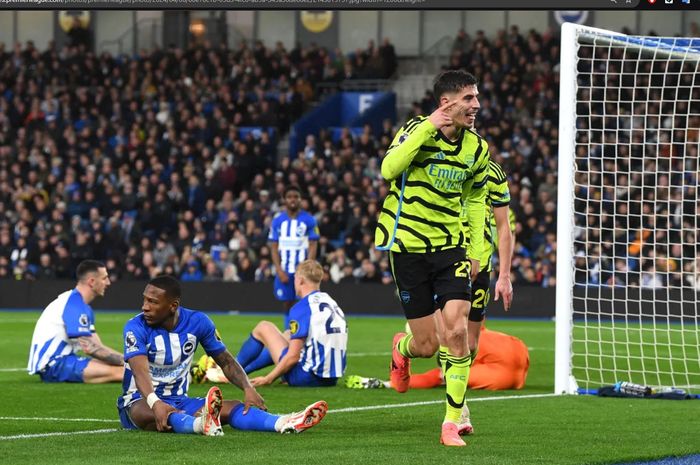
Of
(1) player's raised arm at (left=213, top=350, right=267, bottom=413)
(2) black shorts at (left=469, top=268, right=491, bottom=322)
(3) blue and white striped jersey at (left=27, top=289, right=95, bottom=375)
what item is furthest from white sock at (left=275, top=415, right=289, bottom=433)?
(3) blue and white striped jersey at (left=27, top=289, right=95, bottom=375)

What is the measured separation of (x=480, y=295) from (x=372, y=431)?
2.15m

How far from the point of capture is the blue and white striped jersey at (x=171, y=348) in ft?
26.5

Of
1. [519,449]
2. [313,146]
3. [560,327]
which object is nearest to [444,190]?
[519,449]

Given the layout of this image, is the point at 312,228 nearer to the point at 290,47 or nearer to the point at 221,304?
the point at 221,304

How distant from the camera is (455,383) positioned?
25.9 feet

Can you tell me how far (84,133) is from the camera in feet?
109

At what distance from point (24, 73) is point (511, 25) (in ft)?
43.9

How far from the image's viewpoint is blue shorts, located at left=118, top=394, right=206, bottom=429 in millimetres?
8188

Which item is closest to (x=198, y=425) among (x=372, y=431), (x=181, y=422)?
(x=181, y=422)

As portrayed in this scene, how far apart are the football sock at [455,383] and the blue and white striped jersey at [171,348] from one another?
1395 mm

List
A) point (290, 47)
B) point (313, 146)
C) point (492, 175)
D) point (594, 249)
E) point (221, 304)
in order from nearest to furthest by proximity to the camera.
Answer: point (492, 175)
point (594, 249)
point (221, 304)
point (313, 146)
point (290, 47)

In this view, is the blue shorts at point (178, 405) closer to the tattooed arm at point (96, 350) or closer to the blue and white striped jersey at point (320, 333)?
the blue and white striped jersey at point (320, 333)

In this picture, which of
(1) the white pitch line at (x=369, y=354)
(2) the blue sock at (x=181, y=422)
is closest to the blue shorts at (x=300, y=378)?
(2) the blue sock at (x=181, y=422)

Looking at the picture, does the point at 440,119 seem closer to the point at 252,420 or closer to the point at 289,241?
the point at 252,420
